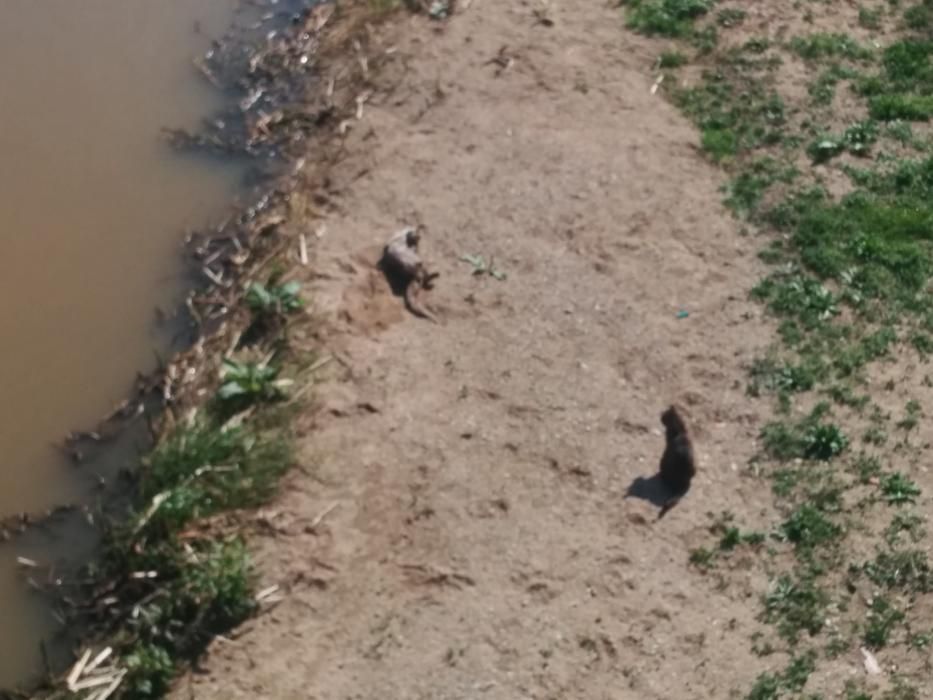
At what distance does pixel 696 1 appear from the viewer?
9.95 metres

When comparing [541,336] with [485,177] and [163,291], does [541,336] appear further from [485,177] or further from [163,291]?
[163,291]

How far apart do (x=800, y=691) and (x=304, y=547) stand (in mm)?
2343

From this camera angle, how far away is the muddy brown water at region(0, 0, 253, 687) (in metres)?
7.53

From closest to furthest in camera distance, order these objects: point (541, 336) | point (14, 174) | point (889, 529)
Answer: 1. point (889, 529)
2. point (541, 336)
3. point (14, 174)

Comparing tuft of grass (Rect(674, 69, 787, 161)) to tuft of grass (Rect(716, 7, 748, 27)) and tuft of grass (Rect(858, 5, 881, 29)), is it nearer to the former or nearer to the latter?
tuft of grass (Rect(716, 7, 748, 27))

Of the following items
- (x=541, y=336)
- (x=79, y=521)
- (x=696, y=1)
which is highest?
(x=696, y=1)

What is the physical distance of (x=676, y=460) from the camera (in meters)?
6.81

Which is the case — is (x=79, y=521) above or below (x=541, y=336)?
below

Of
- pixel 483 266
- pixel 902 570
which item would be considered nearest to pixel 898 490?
pixel 902 570

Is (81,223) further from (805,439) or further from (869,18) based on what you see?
(869,18)

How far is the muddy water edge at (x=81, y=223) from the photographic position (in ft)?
24.4

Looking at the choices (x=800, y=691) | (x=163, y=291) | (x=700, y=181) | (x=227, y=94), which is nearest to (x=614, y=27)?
(x=700, y=181)

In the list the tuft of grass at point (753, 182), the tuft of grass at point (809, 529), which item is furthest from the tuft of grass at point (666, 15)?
the tuft of grass at point (809, 529)

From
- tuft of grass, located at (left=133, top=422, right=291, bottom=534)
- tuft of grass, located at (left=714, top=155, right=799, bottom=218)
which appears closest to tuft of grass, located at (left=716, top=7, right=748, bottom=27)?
tuft of grass, located at (left=714, top=155, right=799, bottom=218)
